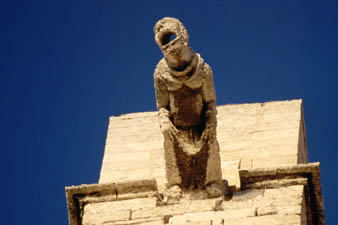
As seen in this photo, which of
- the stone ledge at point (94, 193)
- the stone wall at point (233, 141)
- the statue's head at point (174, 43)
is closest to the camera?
the statue's head at point (174, 43)

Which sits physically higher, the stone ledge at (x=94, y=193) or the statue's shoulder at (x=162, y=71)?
the statue's shoulder at (x=162, y=71)

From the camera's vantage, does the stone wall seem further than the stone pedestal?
Yes

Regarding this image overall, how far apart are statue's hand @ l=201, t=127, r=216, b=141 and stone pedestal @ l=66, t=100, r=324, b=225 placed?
67 cm

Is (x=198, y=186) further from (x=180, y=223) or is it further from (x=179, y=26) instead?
(x=179, y=26)

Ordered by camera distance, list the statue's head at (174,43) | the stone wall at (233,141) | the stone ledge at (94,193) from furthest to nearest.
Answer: the stone wall at (233,141) < the stone ledge at (94,193) < the statue's head at (174,43)

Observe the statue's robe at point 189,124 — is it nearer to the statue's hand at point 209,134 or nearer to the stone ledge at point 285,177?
the statue's hand at point 209,134

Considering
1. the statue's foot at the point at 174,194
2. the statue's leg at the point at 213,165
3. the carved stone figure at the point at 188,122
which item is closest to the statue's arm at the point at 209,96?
the carved stone figure at the point at 188,122

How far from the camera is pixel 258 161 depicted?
62.7 ft

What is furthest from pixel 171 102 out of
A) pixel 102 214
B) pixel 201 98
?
pixel 102 214

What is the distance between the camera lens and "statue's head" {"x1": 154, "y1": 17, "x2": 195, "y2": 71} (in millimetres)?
17344

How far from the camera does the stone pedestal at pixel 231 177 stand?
17656 millimetres

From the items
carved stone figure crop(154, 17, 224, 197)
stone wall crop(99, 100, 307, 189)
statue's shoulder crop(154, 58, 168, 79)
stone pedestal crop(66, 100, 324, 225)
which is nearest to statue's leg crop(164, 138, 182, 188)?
carved stone figure crop(154, 17, 224, 197)

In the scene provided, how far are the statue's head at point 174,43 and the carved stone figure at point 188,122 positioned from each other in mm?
11

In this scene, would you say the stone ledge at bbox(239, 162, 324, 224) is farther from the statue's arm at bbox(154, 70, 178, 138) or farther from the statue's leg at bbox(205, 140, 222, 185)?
the statue's arm at bbox(154, 70, 178, 138)
